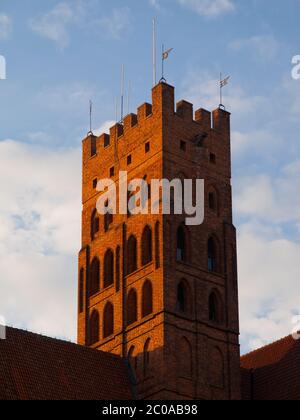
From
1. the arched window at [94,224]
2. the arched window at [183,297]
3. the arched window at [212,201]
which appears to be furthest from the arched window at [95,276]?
the arched window at [212,201]

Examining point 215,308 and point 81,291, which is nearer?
point 215,308

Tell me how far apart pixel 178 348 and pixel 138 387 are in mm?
3034

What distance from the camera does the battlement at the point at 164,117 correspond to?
80.8 m

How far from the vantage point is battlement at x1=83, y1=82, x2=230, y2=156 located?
265ft

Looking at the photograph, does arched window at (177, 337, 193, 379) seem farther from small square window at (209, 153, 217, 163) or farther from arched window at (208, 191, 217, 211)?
small square window at (209, 153, 217, 163)

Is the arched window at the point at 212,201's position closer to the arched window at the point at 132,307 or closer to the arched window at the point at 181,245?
the arched window at the point at 181,245

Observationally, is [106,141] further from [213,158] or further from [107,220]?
[213,158]

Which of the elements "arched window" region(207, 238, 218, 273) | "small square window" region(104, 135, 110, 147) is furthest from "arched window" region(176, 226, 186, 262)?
"small square window" region(104, 135, 110, 147)

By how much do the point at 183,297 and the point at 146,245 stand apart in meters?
3.72

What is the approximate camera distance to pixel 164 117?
80.1 m

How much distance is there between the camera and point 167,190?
258ft

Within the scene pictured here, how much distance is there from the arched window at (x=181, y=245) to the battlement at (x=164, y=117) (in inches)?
251

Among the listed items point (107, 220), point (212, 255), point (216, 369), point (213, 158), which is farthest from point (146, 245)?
point (216, 369)
